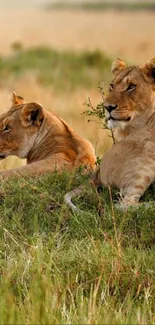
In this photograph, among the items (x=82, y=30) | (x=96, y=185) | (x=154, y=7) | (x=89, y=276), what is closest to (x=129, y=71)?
(x=96, y=185)

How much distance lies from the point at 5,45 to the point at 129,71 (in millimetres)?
20246

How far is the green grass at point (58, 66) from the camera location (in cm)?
1688

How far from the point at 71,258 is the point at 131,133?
1.25 metres

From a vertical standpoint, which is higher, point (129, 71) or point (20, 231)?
point (129, 71)

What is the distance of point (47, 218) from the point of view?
514 cm

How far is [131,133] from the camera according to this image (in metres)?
5.52

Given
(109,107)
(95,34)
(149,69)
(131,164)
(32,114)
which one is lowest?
(95,34)

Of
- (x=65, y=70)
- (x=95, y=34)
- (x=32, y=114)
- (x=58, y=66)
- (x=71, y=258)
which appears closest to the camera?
(x=71, y=258)

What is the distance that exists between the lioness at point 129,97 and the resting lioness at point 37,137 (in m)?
0.51

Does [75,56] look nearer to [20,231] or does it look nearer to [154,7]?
[20,231]

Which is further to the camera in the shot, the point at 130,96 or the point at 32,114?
the point at 32,114

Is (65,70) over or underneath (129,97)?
underneath

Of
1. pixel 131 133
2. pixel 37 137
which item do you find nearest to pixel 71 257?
pixel 131 133

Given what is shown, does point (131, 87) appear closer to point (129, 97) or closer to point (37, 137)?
point (129, 97)
